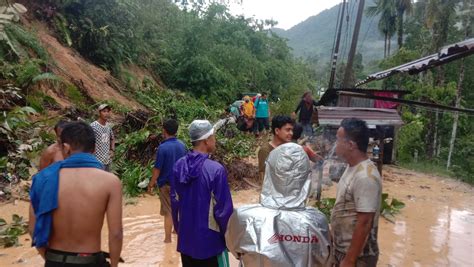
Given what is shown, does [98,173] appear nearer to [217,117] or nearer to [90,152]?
[90,152]

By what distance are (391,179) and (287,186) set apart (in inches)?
411

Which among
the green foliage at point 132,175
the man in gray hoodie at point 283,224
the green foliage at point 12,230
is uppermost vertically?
the man in gray hoodie at point 283,224

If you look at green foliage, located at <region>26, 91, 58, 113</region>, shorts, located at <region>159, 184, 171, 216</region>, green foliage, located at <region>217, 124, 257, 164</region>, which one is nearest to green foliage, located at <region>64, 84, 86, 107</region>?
green foliage, located at <region>26, 91, 58, 113</region>

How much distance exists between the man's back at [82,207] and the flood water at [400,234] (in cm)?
281

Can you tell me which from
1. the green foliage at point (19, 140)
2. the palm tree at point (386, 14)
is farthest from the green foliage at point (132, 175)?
the palm tree at point (386, 14)

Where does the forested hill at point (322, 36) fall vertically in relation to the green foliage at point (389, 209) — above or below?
above

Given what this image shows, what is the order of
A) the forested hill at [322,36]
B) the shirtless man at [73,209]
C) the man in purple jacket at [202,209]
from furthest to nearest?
the forested hill at [322,36]
the man in purple jacket at [202,209]
the shirtless man at [73,209]

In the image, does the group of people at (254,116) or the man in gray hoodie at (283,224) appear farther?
the group of people at (254,116)

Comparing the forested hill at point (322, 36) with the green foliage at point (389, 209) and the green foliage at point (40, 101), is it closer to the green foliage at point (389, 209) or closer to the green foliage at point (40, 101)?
the green foliage at point (40, 101)

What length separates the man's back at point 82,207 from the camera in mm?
2592

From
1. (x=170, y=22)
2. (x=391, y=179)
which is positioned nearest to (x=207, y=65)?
(x=170, y=22)

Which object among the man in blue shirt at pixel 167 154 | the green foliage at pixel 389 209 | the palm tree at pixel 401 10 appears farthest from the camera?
the palm tree at pixel 401 10

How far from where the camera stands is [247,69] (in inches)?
907

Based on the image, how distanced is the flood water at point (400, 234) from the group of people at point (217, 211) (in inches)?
100
